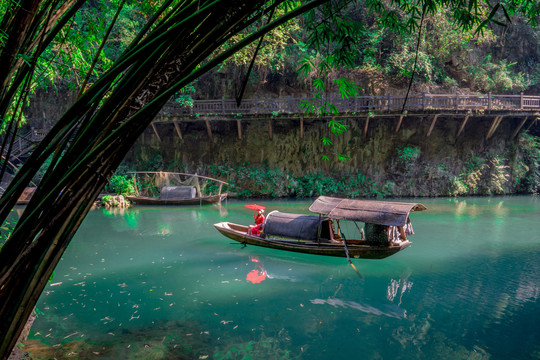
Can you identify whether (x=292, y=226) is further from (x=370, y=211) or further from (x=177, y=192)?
(x=177, y=192)

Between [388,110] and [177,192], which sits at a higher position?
[388,110]

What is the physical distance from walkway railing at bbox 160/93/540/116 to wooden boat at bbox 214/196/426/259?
8.25m

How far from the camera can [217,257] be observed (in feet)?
26.3

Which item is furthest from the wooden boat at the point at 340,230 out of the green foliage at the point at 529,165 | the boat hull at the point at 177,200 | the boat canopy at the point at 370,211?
the green foliage at the point at 529,165

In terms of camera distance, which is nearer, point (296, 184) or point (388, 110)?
point (388, 110)

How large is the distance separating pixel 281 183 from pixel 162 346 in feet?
45.3

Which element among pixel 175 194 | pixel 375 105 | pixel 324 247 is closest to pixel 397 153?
pixel 375 105

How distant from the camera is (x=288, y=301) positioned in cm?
564

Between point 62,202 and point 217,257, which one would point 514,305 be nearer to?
point 217,257

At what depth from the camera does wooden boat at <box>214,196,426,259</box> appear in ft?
23.3

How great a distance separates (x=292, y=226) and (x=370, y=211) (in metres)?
1.92

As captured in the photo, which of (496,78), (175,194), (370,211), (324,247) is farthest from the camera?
(496,78)

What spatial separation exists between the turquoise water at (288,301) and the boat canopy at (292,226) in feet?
1.64

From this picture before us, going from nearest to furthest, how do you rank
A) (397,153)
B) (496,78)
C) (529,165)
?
1. (397,153)
2. (529,165)
3. (496,78)
